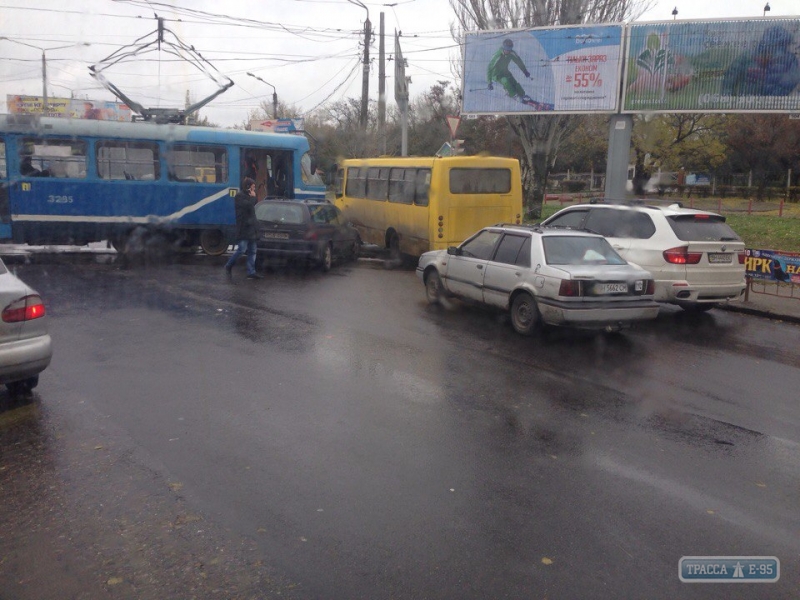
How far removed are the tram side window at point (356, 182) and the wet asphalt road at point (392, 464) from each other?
977 cm

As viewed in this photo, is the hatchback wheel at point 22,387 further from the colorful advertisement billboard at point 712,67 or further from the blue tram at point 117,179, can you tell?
the colorful advertisement billboard at point 712,67

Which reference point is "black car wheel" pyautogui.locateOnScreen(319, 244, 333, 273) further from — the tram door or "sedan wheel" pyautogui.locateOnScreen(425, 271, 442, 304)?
the tram door

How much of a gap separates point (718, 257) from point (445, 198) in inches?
247

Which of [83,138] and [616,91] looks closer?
[83,138]

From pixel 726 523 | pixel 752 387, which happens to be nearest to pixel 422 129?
pixel 752 387

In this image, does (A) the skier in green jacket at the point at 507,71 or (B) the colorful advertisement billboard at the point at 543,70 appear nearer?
(B) the colorful advertisement billboard at the point at 543,70

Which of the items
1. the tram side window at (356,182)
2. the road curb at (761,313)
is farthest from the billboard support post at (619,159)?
the road curb at (761,313)

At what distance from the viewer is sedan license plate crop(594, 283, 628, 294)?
9344 millimetres

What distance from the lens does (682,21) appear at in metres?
21.0

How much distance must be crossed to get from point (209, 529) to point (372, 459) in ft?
4.77

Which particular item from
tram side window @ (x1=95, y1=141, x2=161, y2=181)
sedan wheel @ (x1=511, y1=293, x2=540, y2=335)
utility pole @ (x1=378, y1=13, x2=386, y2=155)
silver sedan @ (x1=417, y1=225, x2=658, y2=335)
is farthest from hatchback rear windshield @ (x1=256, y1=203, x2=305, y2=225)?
utility pole @ (x1=378, y1=13, x2=386, y2=155)

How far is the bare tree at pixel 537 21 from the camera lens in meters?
27.7

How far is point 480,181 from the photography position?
16250 mm

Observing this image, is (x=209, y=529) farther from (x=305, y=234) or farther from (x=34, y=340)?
(x=305, y=234)
